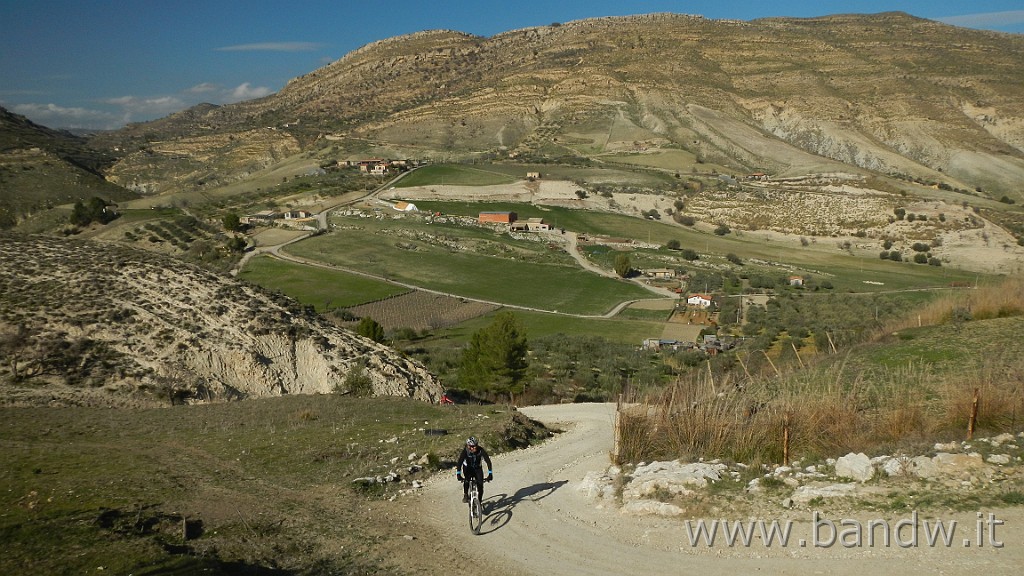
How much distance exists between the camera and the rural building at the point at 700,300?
63.3 metres

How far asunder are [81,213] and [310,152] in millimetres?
72654

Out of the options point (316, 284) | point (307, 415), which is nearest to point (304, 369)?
point (307, 415)

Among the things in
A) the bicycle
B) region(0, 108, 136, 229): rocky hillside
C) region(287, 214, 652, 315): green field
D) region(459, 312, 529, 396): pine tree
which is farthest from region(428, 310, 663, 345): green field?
region(0, 108, 136, 229): rocky hillside

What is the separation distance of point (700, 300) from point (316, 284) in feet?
120

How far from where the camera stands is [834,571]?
30.2ft

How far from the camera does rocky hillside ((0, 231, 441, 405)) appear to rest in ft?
72.6

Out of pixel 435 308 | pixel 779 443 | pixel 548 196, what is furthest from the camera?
pixel 548 196

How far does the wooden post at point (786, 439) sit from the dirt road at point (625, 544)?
79.6 inches

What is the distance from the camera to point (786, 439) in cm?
1270

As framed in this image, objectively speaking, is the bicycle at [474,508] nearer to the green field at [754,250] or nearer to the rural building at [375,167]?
the green field at [754,250]

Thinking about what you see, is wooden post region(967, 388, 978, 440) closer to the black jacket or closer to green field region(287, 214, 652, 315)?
the black jacket

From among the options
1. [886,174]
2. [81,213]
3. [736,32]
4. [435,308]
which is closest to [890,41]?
[736,32]

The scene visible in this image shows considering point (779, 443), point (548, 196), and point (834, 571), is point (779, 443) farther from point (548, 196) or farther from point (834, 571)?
point (548, 196)

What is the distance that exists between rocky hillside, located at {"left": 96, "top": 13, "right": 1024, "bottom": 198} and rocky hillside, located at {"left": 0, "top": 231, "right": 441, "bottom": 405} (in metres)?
117
